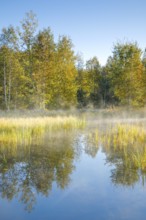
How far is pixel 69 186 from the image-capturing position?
696 centimetres

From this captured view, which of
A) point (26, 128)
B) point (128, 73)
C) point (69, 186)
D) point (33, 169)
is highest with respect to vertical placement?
point (128, 73)

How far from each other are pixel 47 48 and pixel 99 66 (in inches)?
1155

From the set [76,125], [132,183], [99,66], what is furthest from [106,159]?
[99,66]

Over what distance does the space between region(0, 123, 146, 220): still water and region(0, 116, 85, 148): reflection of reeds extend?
184cm

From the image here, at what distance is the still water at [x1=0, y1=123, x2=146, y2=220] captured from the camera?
5516mm

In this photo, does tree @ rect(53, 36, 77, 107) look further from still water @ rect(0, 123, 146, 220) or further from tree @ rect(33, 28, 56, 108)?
still water @ rect(0, 123, 146, 220)

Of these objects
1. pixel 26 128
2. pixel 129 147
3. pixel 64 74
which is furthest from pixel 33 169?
pixel 64 74

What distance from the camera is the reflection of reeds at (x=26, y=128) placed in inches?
502

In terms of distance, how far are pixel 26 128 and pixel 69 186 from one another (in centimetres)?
949

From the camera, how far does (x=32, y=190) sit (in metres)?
6.63

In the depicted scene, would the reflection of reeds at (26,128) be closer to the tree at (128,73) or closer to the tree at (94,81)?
the tree at (128,73)

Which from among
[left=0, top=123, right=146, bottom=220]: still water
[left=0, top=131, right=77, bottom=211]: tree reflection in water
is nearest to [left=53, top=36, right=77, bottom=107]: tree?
[left=0, top=131, right=77, bottom=211]: tree reflection in water

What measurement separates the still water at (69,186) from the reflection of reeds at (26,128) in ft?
6.04

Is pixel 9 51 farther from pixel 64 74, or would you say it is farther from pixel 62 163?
pixel 62 163
